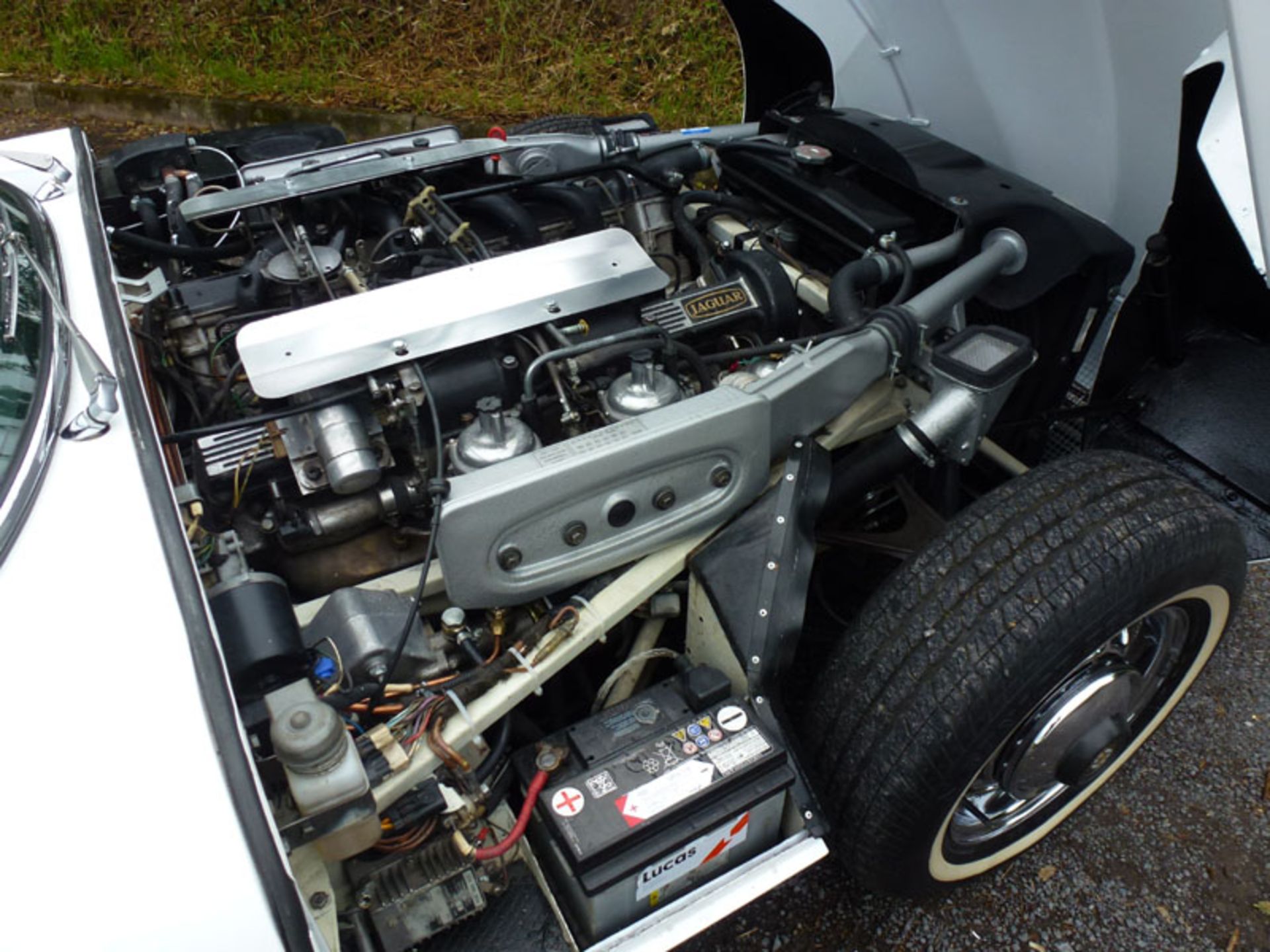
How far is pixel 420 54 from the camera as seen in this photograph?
20.1 ft

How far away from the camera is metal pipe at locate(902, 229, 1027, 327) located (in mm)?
2148

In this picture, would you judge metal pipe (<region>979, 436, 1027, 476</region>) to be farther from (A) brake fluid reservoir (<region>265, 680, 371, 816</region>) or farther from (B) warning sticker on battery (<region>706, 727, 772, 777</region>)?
(A) brake fluid reservoir (<region>265, 680, 371, 816</region>)

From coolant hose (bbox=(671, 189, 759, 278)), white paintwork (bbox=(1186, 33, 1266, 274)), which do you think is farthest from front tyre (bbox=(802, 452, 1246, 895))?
coolant hose (bbox=(671, 189, 759, 278))

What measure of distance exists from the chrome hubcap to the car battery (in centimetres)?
48

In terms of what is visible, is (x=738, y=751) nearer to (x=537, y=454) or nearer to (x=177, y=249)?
(x=537, y=454)

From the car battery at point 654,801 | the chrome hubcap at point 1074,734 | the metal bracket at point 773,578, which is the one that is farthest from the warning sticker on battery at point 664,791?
the chrome hubcap at point 1074,734

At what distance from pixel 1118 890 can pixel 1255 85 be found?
5.53 ft

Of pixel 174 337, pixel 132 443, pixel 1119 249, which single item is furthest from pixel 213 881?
pixel 1119 249

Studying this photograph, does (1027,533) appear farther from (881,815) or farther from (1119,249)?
(1119,249)

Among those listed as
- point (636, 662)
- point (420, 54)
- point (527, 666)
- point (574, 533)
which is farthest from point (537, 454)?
point (420, 54)

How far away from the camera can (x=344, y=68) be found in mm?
6184

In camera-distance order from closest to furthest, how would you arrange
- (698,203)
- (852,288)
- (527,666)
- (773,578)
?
(527,666) → (773,578) → (852,288) → (698,203)

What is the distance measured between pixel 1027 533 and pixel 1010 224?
92 centimetres

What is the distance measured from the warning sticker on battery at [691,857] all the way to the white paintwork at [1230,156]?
1.38 m
